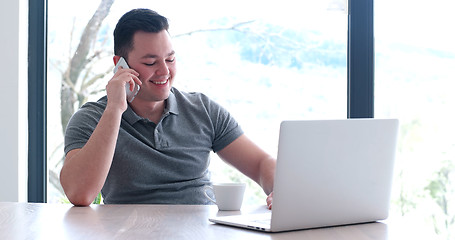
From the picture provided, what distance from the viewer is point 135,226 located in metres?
1.35

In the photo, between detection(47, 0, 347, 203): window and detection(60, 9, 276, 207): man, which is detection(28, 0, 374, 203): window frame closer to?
detection(47, 0, 347, 203): window

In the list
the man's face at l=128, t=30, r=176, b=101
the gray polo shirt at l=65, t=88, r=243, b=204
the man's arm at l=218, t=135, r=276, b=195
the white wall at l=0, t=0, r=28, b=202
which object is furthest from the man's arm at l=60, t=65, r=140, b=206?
the white wall at l=0, t=0, r=28, b=202

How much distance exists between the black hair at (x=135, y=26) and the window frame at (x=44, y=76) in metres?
0.82

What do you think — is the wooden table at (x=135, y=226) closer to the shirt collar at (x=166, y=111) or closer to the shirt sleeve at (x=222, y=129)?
the shirt collar at (x=166, y=111)

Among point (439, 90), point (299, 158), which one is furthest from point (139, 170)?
point (439, 90)

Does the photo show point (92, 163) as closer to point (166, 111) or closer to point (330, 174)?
point (166, 111)

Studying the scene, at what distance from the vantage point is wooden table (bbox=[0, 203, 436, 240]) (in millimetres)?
1233

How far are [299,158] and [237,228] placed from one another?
0.24 meters

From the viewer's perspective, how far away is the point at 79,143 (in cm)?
203

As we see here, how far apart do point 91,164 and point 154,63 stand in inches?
20.8

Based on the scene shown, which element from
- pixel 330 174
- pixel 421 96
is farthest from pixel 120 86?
pixel 421 96

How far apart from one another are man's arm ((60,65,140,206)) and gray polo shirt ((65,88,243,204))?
12 centimetres

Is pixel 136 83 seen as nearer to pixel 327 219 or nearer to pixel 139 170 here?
pixel 139 170

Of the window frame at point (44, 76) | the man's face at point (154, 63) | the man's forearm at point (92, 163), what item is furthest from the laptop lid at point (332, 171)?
the window frame at point (44, 76)
